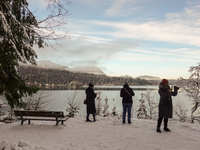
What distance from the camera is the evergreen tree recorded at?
4172 millimetres

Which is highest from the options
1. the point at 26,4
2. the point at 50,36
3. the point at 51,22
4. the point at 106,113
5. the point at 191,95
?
the point at 26,4

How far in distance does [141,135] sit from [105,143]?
4.84 feet

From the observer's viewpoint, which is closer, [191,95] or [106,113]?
[106,113]

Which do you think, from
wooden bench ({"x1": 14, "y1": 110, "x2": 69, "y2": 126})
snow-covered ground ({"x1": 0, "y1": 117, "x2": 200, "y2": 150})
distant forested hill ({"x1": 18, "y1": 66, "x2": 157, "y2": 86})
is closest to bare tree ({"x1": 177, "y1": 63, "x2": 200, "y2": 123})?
snow-covered ground ({"x1": 0, "y1": 117, "x2": 200, "y2": 150})

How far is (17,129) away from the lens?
6320 millimetres

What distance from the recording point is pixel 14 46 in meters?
4.62

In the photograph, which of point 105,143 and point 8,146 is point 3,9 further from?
point 105,143

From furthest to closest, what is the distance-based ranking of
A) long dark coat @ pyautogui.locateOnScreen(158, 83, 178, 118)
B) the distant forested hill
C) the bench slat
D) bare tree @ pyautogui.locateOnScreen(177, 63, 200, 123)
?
the distant forested hill → bare tree @ pyautogui.locateOnScreen(177, 63, 200, 123) → the bench slat → long dark coat @ pyautogui.locateOnScreen(158, 83, 178, 118)

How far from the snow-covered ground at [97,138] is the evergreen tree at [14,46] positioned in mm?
1330

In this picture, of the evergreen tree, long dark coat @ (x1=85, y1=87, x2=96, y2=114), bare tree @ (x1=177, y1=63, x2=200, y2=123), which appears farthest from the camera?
bare tree @ (x1=177, y1=63, x2=200, y2=123)

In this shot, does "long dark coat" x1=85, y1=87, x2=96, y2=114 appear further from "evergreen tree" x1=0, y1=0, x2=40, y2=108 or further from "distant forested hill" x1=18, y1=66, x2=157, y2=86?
"distant forested hill" x1=18, y1=66, x2=157, y2=86

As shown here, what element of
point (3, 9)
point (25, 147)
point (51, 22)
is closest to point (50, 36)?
point (51, 22)

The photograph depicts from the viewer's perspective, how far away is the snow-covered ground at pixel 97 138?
4.53 m

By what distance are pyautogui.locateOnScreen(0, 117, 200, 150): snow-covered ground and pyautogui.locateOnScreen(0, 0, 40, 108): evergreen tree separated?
4.36 feet
